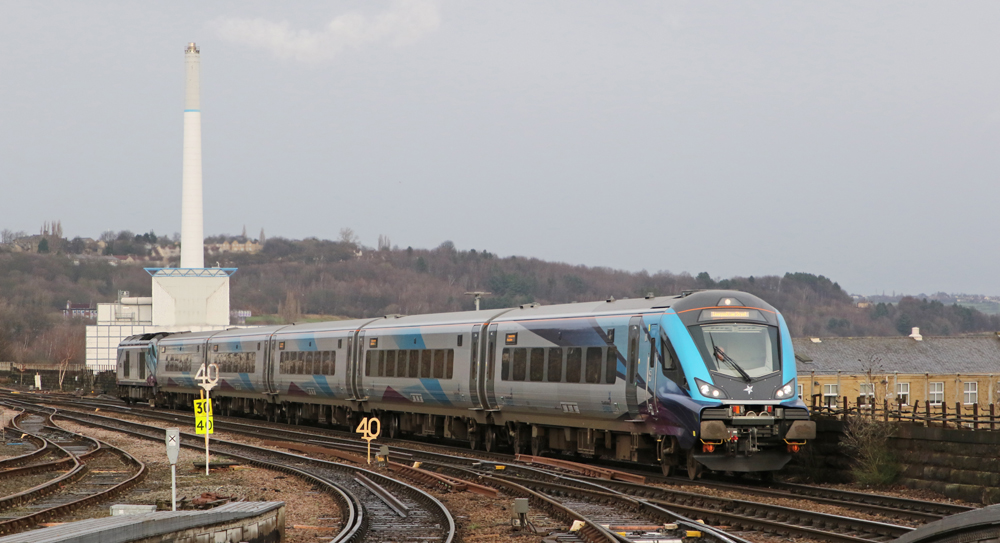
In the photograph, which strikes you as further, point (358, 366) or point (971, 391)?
point (971, 391)

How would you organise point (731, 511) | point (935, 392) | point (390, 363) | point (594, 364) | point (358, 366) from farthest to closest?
1. point (935, 392)
2. point (358, 366)
3. point (390, 363)
4. point (594, 364)
5. point (731, 511)

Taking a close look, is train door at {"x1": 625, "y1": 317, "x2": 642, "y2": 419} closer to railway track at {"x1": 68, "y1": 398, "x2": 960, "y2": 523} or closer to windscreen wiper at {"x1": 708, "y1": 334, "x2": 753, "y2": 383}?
railway track at {"x1": 68, "y1": 398, "x2": 960, "y2": 523}

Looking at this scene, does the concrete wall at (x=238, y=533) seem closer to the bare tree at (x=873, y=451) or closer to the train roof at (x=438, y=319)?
the bare tree at (x=873, y=451)

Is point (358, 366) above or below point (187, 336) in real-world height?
below

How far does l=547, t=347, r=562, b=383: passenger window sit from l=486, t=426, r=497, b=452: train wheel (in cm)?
424

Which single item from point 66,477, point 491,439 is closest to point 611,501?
point 66,477

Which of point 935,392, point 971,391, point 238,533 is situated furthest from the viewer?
point 971,391

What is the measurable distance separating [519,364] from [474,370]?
7.27 feet

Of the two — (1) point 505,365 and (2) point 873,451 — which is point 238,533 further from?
(1) point 505,365

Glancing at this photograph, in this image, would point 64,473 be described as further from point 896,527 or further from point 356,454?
point 896,527

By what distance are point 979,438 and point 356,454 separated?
14.1 metres

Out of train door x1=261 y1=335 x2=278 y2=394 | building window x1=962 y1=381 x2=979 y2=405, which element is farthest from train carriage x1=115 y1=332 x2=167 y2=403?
building window x1=962 y1=381 x2=979 y2=405

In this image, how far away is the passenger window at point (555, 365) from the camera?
23875 mm

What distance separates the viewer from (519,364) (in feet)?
83.9
